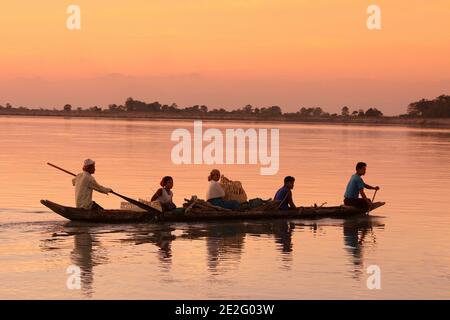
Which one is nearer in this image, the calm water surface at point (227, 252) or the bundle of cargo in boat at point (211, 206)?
the calm water surface at point (227, 252)

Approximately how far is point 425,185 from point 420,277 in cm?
1868

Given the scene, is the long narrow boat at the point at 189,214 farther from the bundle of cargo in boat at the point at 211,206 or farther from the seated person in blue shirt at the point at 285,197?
the seated person in blue shirt at the point at 285,197

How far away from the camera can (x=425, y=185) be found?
33188mm

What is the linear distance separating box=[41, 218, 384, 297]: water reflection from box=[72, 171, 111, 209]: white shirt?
1.76 feet

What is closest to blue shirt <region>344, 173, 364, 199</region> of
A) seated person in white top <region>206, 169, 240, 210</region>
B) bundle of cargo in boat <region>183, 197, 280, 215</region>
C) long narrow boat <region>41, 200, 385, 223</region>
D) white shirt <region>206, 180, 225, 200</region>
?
long narrow boat <region>41, 200, 385, 223</region>

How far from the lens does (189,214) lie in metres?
20.8

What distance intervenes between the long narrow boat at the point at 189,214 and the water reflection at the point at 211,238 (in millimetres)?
241

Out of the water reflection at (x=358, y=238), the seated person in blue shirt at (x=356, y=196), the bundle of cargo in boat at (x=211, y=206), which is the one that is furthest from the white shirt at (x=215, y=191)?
the seated person in blue shirt at (x=356, y=196)

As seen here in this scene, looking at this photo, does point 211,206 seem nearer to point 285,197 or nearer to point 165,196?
point 165,196

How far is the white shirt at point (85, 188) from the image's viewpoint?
19.9 meters

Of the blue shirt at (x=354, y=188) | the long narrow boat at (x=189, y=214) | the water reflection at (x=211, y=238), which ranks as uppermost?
the blue shirt at (x=354, y=188)

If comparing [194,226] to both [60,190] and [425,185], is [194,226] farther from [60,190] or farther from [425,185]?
[425,185]

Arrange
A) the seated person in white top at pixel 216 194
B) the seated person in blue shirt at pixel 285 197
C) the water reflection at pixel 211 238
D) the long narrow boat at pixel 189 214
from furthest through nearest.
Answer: the seated person in blue shirt at pixel 285 197 → the seated person in white top at pixel 216 194 → the long narrow boat at pixel 189 214 → the water reflection at pixel 211 238
